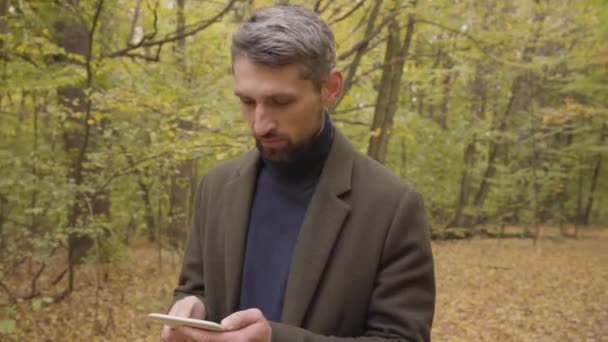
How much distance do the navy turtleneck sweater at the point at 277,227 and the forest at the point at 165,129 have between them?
9.98 ft

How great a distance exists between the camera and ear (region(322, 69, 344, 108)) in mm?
1686

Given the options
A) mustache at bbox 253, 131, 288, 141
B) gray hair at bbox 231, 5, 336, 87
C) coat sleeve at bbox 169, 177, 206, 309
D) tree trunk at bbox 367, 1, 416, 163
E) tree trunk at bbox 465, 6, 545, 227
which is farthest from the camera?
tree trunk at bbox 465, 6, 545, 227

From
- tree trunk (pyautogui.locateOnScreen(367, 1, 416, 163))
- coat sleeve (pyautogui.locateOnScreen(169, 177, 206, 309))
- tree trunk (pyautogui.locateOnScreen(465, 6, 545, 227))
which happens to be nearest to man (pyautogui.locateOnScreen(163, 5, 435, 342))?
coat sleeve (pyautogui.locateOnScreen(169, 177, 206, 309))

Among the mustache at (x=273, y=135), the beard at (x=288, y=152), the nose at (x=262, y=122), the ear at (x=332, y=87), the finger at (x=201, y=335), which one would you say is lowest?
the finger at (x=201, y=335)

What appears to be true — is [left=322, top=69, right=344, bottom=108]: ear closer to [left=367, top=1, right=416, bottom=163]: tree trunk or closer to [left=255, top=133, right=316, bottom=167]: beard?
[left=255, top=133, right=316, bottom=167]: beard

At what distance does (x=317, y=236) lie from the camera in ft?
5.54

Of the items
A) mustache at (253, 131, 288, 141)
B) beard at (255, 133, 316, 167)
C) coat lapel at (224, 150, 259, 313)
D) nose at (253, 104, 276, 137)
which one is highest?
nose at (253, 104, 276, 137)

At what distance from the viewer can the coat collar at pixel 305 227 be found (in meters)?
1.64

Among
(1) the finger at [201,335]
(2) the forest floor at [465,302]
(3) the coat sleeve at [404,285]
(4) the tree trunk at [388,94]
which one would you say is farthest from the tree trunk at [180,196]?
(1) the finger at [201,335]

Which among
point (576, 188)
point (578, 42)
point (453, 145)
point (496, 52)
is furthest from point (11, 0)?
point (576, 188)

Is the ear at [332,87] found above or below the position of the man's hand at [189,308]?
above

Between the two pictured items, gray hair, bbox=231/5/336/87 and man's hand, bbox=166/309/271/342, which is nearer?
man's hand, bbox=166/309/271/342

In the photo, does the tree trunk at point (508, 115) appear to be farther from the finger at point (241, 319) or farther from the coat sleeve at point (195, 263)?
the finger at point (241, 319)

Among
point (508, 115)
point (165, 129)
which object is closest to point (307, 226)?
point (165, 129)
